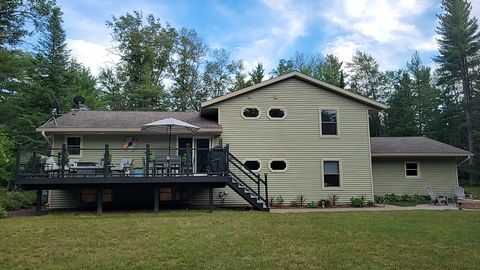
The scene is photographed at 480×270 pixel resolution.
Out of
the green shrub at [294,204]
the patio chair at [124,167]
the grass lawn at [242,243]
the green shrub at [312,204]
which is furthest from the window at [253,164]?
the grass lawn at [242,243]

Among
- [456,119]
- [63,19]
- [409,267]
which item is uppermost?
[63,19]

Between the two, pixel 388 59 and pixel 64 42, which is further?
pixel 388 59

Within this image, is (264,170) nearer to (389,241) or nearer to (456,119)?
(389,241)

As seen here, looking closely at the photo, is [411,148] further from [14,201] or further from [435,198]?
[14,201]

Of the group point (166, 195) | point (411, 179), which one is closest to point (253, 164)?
point (166, 195)

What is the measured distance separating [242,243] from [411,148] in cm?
1437

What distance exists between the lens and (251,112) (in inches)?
650

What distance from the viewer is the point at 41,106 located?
26.7 metres

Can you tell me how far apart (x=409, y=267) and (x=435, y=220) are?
5534 mm

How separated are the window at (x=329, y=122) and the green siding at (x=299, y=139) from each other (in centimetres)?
23

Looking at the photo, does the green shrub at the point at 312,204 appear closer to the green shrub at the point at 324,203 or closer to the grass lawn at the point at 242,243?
the green shrub at the point at 324,203

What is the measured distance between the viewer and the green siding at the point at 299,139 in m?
16.1

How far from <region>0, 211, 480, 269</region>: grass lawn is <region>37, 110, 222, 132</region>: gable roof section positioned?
5385 millimetres

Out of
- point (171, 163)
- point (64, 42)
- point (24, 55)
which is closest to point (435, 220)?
point (171, 163)
